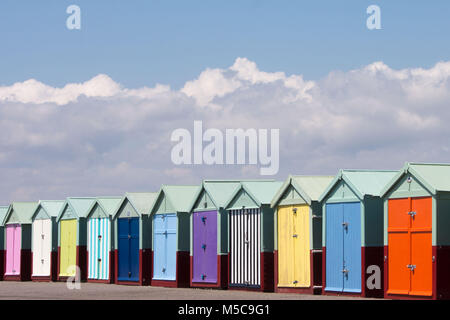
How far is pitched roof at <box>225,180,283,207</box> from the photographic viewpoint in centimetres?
3356

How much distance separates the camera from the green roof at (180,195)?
126 feet

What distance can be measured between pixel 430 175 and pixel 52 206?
89.8 ft

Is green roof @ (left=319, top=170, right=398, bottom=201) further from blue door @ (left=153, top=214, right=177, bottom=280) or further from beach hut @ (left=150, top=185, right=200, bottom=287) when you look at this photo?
blue door @ (left=153, top=214, right=177, bottom=280)

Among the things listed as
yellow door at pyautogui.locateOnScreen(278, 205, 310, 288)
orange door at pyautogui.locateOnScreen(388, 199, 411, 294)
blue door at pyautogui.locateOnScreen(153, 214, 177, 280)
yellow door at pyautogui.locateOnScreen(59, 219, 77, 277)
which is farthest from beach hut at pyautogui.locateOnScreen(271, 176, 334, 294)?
yellow door at pyautogui.locateOnScreen(59, 219, 77, 277)

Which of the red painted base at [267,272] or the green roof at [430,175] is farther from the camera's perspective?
the red painted base at [267,272]

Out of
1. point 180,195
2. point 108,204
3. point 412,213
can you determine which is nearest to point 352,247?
point 412,213

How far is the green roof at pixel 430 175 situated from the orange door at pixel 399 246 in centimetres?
71

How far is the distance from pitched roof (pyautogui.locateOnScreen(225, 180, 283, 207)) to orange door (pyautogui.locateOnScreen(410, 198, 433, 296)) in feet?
25.3

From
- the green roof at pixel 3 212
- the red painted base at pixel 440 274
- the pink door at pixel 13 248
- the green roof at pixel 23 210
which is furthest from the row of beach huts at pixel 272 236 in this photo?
the green roof at pixel 3 212

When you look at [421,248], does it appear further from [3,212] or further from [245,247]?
[3,212]

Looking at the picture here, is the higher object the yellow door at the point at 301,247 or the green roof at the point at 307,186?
the green roof at the point at 307,186

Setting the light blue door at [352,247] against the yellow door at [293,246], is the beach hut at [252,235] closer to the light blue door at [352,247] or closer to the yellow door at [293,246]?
the yellow door at [293,246]

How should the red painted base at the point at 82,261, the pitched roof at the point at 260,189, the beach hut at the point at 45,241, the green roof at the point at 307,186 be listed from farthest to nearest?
the beach hut at the point at 45,241, the red painted base at the point at 82,261, the pitched roof at the point at 260,189, the green roof at the point at 307,186

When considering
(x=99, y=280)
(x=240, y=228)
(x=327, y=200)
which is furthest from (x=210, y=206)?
(x=99, y=280)
